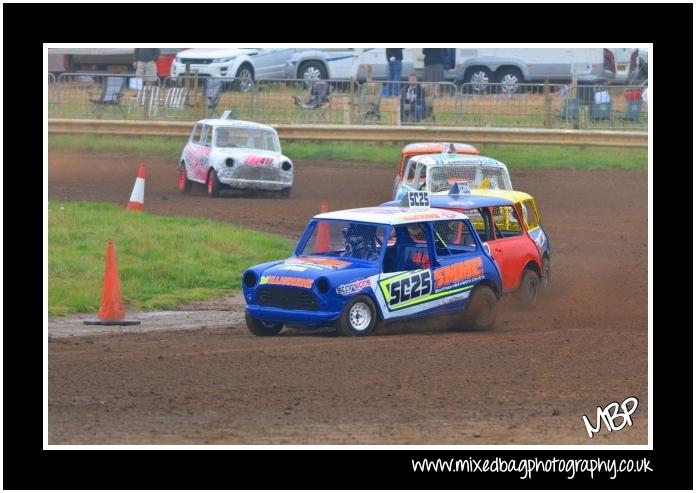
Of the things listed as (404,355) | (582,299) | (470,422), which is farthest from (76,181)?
(470,422)

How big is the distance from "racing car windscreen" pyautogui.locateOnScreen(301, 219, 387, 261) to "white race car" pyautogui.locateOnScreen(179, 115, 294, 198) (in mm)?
11170

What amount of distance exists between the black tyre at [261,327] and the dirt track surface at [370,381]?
0.17 m

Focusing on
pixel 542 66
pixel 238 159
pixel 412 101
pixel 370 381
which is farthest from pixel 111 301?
pixel 542 66

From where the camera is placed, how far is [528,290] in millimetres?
14367

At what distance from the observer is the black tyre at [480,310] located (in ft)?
41.9

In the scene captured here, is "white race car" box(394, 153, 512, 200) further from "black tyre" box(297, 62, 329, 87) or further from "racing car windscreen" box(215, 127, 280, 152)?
"black tyre" box(297, 62, 329, 87)

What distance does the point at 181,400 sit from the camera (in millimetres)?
9539

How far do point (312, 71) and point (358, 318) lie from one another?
67.7ft

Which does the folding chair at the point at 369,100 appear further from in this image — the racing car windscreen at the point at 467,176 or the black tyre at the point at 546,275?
the black tyre at the point at 546,275

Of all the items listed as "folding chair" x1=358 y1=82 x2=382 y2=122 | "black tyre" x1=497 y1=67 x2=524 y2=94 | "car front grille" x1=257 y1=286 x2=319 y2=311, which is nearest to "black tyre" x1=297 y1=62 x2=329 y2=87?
"folding chair" x1=358 y1=82 x2=382 y2=122

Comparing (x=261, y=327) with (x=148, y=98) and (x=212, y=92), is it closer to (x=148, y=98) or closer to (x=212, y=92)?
(x=212, y=92)

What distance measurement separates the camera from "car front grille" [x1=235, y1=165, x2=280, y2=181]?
78.0 ft

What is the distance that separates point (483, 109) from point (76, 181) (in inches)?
374

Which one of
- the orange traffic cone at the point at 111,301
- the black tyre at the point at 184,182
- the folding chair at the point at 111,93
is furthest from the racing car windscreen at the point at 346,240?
the folding chair at the point at 111,93
